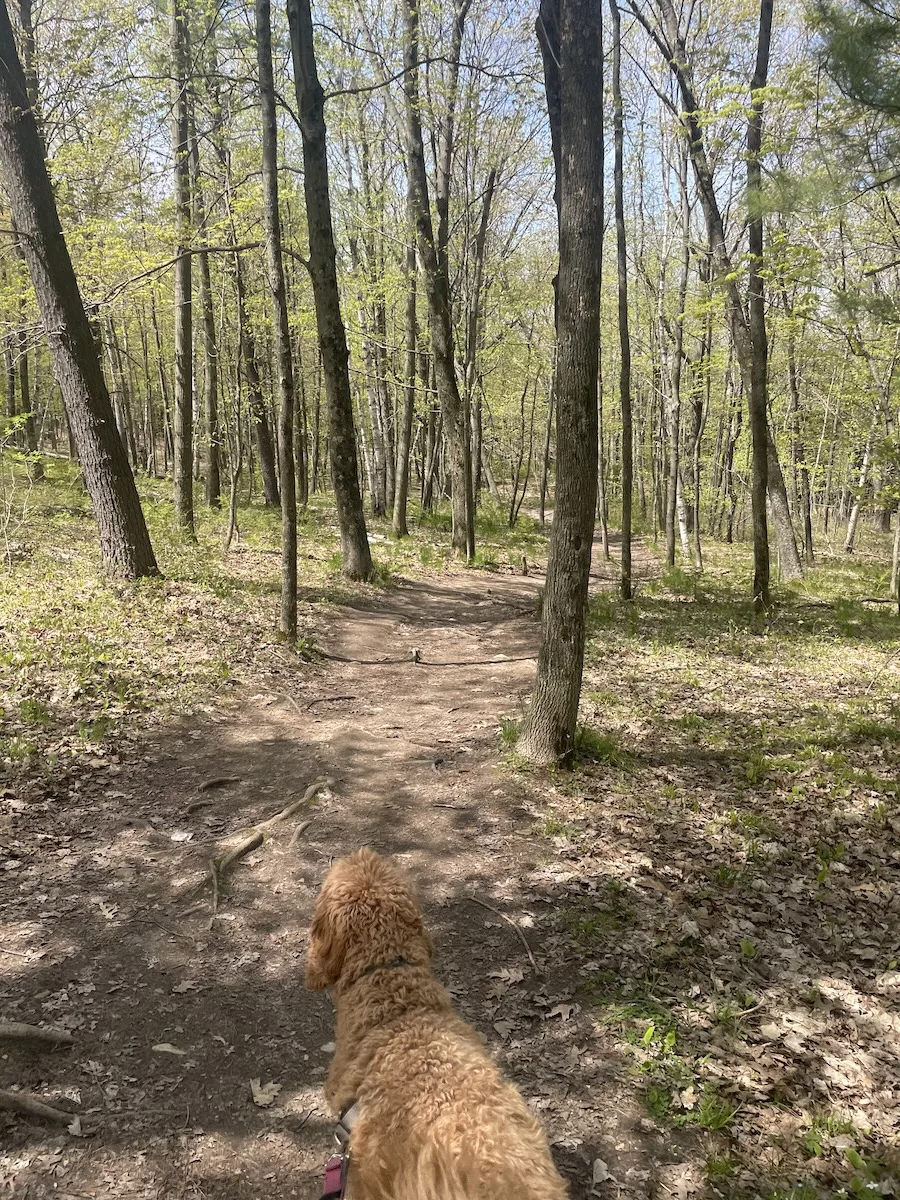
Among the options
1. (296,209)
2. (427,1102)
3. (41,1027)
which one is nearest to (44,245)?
(41,1027)

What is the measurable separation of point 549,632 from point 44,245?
8841 millimetres

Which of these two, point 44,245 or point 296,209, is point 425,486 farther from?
point 44,245

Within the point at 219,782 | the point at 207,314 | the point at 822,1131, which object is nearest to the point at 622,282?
the point at 207,314

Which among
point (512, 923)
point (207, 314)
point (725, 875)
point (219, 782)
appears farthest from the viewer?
point (207, 314)

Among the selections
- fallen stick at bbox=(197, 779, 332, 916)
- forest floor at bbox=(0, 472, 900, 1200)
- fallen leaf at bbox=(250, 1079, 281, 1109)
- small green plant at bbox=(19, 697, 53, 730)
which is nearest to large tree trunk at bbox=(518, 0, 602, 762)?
forest floor at bbox=(0, 472, 900, 1200)

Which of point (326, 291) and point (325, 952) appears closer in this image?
point (325, 952)

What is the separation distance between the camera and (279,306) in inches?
345

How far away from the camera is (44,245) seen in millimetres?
9453

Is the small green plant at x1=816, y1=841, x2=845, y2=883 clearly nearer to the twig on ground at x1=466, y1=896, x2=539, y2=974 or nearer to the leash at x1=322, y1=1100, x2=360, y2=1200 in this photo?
the twig on ground at x1=466, y1=896, x2=539, y2=974

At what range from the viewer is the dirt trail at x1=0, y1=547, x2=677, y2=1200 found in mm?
3010

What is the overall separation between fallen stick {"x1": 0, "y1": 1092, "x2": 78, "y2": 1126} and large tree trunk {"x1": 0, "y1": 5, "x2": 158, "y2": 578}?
8.18 metres

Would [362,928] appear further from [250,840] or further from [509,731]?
[509,731]

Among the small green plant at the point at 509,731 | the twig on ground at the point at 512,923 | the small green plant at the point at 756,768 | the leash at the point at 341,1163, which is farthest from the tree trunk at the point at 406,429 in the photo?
the leash at the point at 341,1163

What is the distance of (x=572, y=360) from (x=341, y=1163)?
17.8ft
